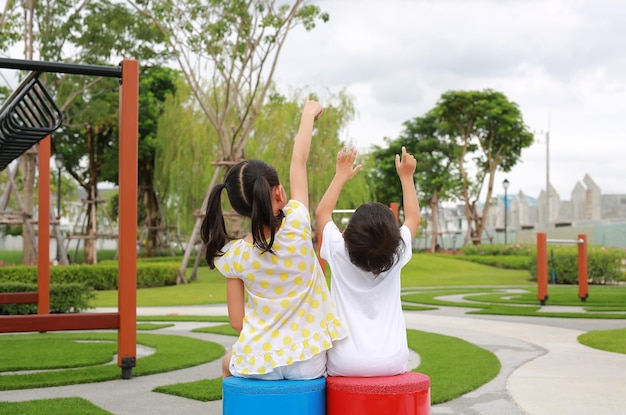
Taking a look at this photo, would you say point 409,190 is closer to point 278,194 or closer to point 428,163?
point 278,194

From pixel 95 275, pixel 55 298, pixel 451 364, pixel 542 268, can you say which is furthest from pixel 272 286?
pixel 95 275

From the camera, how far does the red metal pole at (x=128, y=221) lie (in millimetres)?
6613

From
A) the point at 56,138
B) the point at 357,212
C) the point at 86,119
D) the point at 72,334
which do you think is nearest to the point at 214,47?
the point at 86,119

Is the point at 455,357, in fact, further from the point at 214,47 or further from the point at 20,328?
the point at 214,47

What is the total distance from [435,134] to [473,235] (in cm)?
706

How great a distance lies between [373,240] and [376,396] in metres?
0.64

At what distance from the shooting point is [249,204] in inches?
124

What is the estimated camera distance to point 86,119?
27.2 m

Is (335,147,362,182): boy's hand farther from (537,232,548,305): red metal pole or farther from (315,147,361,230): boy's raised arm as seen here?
(537,232,548,305): red metal pole

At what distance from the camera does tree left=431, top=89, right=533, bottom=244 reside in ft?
136

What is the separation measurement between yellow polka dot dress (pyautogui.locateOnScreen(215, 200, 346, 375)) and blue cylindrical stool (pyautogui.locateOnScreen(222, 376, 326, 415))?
0.25 ft

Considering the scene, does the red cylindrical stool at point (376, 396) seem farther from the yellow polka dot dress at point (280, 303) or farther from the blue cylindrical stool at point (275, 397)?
the yellow polka dot dress at point (280, 303)

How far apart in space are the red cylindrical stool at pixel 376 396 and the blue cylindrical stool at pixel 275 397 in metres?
0.07

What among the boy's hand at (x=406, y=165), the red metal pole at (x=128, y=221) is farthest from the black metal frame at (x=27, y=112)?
the boy's hand at (x=406, y=165)
